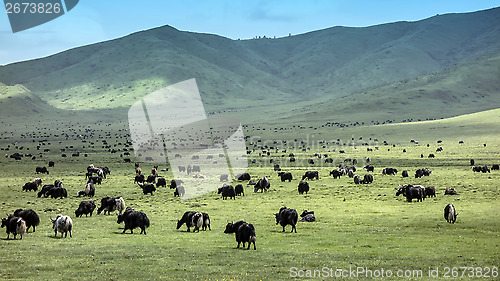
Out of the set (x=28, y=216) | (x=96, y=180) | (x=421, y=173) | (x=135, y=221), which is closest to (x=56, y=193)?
(x=96, y=180)

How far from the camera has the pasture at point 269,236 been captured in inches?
759

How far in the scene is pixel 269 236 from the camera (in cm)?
2606

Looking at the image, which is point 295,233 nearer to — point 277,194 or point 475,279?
point 475,279

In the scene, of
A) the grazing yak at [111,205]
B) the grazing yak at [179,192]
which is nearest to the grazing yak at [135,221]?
the grazing yak at [111,205]

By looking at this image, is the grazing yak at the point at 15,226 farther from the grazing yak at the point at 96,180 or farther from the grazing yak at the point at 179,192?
the grazing yak at the point at 96,180

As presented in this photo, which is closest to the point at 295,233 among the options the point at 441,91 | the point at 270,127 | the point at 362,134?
the point at 362,134

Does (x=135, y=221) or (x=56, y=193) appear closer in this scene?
(x=135, y=221)

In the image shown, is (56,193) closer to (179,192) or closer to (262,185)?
(179,192)

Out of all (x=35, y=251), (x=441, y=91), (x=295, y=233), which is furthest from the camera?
(x=441, y=91)

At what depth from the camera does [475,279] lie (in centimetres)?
1784

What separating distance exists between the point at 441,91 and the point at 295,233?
613 feet

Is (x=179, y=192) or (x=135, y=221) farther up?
(x=179, y=192)

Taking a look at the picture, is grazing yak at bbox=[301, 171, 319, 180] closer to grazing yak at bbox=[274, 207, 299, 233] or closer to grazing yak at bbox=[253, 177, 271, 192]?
grazing yak at bbox=[253, 177, 271, 192]

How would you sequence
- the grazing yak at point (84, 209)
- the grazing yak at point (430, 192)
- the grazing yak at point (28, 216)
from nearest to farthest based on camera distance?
the grazing yak at point (28, 216) < the grazing yak at point (84, 209) < the grazing yak at point (430, 192)
